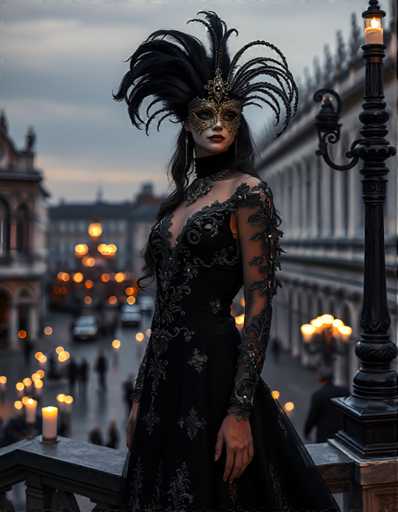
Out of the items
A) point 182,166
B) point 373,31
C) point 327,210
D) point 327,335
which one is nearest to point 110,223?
point 327,210

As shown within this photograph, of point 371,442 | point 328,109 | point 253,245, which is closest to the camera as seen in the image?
point 253,245

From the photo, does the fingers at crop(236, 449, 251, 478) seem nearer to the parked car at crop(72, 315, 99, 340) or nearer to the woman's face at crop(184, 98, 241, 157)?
the woman's face at crop(184, 98, 241, 157)

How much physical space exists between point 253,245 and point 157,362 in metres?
0.69

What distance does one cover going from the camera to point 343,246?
85.4 ft

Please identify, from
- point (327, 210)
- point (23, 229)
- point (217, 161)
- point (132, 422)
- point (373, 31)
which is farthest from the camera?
point (23, 229)

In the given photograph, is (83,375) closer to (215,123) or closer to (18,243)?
(18,243)

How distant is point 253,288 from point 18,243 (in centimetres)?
4036

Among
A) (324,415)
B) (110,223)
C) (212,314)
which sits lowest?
(324,415)


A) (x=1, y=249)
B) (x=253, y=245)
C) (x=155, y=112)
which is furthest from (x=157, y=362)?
(x=1, y=249)

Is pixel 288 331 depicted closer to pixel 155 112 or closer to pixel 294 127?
pixel 294 127

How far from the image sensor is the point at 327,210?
1152 inches

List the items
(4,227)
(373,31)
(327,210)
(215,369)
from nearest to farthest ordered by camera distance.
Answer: (215,369)
(373,31)
(327,210)
(4,227)

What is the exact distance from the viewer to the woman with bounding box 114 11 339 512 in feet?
9.39

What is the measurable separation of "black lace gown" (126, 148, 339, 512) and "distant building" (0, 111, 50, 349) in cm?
3755
